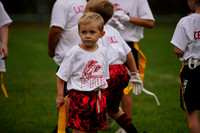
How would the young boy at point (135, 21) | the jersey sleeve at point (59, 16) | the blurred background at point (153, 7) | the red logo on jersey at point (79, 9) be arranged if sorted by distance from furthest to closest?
1. the blurred background at point (153, 7)
2. the young boy at point (135, 21)
3. the red logo on jersey at point (79, 9)
4. the jersey sleeve at point (59, 16)

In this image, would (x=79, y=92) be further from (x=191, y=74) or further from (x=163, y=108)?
(x=163, y=108)

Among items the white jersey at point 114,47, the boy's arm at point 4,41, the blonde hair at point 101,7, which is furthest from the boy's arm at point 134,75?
the boy's arm at point 4,41

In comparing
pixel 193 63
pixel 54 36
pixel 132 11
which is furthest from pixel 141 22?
pixel 193 63

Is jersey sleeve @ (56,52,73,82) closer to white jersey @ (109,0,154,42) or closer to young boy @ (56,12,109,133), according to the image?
young boy @ (56,12,109,133)

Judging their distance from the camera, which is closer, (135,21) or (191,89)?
(191,89)

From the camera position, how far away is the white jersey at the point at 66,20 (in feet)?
14.9

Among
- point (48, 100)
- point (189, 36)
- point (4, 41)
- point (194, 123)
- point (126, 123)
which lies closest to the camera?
point (189, 36)

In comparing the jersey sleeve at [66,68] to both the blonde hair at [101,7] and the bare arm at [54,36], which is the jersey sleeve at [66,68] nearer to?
the blonde hair at [101,7]

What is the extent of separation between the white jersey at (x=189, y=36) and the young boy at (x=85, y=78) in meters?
0.88

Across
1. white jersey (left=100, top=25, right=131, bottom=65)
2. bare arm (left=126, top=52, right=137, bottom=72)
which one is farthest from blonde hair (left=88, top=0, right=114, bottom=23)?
bare arm (left=126, top=52, right=137, bottom=72)

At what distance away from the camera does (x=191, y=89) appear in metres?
3.86

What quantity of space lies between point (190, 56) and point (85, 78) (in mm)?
1189

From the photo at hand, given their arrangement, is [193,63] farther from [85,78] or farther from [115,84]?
[85,78]

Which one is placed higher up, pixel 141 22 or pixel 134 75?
pixel 141 22
